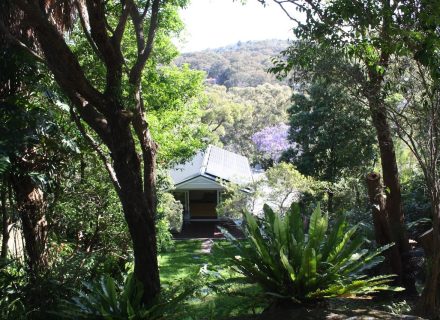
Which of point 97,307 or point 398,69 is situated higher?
point 398,69

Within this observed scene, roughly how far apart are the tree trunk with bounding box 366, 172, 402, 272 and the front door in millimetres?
17323

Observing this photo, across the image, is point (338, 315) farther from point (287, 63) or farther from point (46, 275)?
point (46, 275)

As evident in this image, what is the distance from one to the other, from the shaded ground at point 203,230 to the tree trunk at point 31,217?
12.3 metres

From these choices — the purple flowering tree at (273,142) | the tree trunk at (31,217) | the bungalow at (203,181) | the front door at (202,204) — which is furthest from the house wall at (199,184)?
the tree trunk at (31,217)

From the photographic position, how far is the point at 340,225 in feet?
15.9

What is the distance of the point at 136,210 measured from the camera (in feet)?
15.5

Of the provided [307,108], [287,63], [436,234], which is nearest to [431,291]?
[436,234]

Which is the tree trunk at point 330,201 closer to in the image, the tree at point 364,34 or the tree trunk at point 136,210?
the tree at point 364,34

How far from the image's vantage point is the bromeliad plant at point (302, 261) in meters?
4.43

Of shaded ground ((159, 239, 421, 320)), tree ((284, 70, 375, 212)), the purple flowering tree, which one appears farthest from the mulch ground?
the purple flowering tree

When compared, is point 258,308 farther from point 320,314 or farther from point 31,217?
point 31,217

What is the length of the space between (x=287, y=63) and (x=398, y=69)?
4.19 ft

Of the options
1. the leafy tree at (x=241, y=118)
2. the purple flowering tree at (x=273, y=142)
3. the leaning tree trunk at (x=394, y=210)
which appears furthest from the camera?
the leafy tree at (x=241, y=118)

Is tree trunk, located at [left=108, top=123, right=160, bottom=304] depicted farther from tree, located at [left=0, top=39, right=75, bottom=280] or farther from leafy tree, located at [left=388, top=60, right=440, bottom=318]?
leafy tree, located at [left=388, top=60, right=440, bottom=318]
